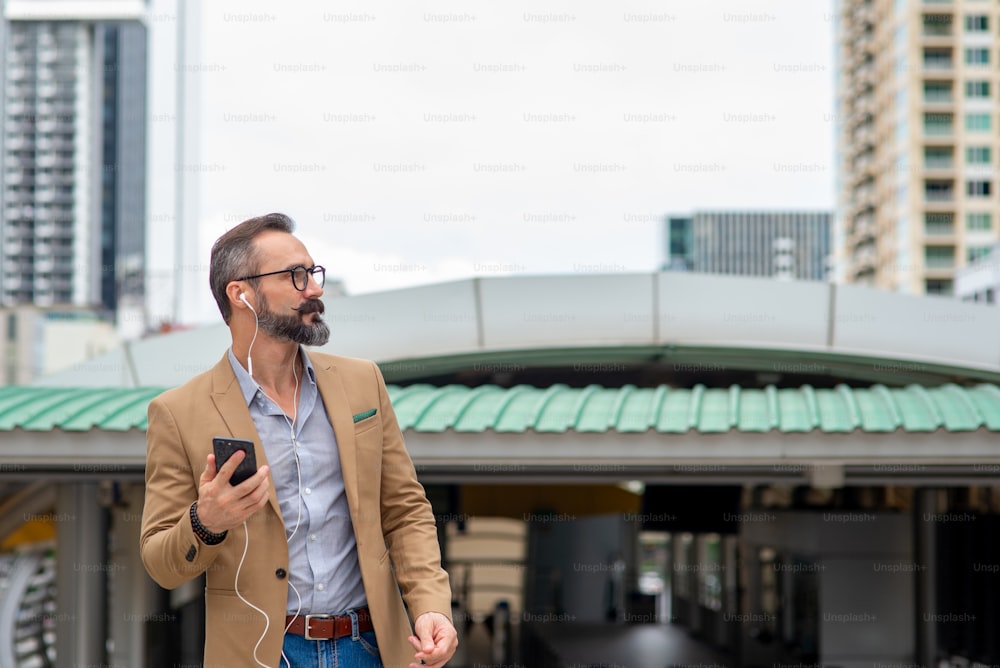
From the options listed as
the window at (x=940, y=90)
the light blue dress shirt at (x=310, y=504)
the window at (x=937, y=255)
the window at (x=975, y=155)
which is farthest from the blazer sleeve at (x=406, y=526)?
the window at (x=940, y=90)

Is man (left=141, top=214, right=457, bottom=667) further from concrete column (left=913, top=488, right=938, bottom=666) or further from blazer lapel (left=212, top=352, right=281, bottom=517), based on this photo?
concrete column (left=913, top=488, right=938, bottom=666)

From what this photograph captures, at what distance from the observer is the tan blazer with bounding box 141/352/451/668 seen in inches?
89.8

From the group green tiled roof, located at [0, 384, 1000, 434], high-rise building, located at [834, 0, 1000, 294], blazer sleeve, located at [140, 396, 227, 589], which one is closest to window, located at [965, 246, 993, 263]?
high-rise building, located at [834, 0, 1000, 294]

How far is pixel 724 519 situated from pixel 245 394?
13.9 m

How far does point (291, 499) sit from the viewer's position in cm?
237

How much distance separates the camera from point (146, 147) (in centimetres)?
13938

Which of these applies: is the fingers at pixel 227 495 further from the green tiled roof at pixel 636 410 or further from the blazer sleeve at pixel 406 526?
the green tiled roof at pixel 636 410

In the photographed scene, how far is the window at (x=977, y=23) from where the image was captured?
230 ft

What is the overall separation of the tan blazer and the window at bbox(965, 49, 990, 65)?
75.5 metres

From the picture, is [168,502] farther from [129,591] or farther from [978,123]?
[978,123]

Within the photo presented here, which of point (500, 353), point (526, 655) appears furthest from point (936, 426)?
point (526, 655)

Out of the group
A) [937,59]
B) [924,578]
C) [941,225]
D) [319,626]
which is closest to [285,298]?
[319,626]

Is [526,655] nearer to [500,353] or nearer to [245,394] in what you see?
[500,353]

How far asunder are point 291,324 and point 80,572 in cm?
627
